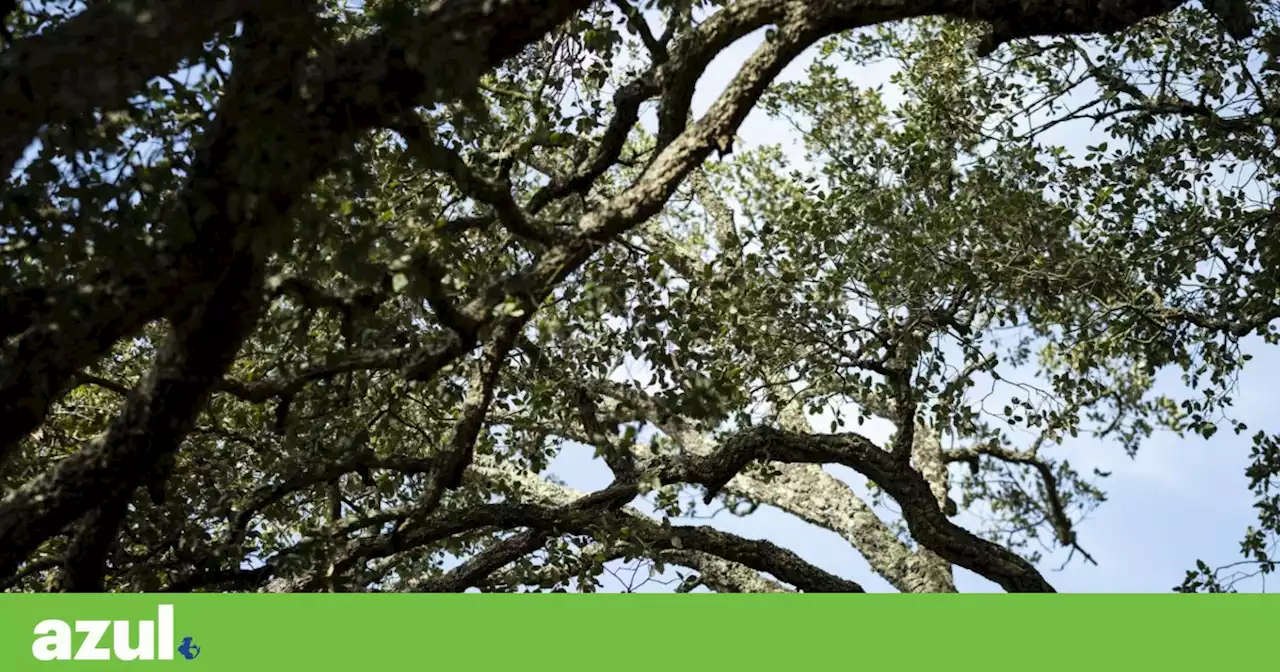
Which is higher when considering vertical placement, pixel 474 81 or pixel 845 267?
pixel 845 267

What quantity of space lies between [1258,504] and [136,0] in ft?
30.5

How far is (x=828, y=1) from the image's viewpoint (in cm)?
736

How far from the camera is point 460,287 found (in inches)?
289

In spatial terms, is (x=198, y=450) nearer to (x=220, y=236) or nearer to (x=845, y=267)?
(x=220, y=236)

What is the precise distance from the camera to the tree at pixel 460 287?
5.92 meters

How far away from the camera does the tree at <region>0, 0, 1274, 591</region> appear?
5918 millimetres

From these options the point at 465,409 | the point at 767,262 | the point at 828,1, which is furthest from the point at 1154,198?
the point at 465,409
